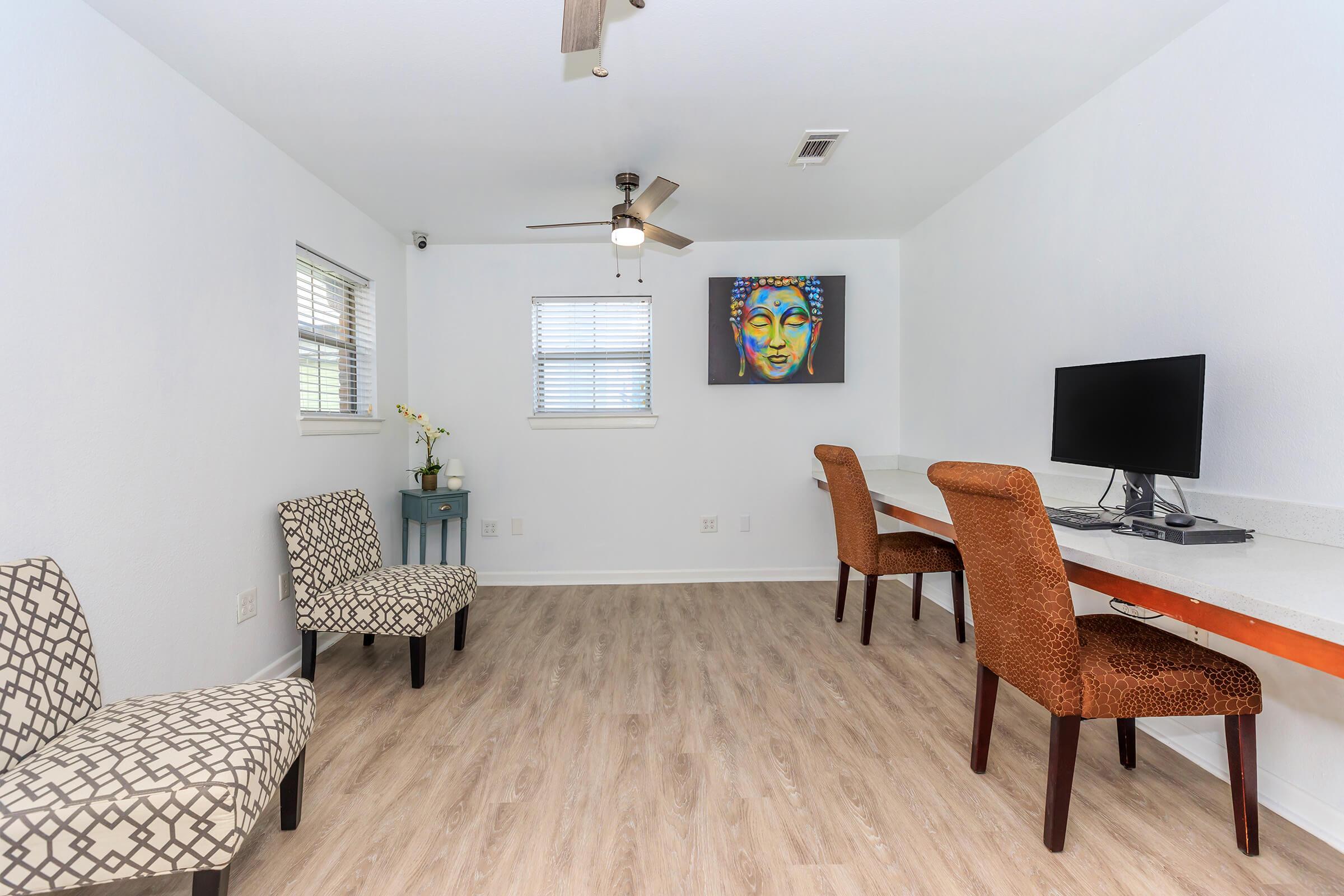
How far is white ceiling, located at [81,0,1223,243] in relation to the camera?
6.14 ft

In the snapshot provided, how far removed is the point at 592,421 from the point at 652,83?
2.35m

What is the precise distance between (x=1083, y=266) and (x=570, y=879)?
2.79 metres

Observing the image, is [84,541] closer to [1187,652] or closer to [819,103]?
[819,103]

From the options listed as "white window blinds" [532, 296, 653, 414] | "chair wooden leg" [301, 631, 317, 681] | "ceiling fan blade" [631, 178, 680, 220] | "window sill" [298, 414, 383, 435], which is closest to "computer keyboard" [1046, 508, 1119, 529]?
"ceiling fan blade" [631, 178, 680, 220]

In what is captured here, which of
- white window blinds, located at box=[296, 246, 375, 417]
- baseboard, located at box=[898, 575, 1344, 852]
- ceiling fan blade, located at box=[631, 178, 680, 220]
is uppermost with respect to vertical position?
ceiling fan blade, located at box=[631, 178, 680, 220]

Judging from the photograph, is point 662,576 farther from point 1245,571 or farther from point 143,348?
point 1245,571

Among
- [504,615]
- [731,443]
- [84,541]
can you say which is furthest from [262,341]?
[731,443]

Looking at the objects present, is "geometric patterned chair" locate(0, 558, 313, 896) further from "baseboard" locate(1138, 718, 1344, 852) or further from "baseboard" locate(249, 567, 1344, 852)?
"baseboard" locate(1138, 718, 1344, 852)

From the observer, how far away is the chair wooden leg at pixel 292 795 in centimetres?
166

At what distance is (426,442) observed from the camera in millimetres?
4184

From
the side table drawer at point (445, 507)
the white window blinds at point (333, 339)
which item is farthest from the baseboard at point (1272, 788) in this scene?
the white window blinds at point (333, 339)

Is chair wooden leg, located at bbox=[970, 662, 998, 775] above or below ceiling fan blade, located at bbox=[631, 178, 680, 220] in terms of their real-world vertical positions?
below

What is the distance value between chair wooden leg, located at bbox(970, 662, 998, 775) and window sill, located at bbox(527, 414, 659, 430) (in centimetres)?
272

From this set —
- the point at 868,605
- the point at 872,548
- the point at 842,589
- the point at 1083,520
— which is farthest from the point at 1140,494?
the point at 842,589
